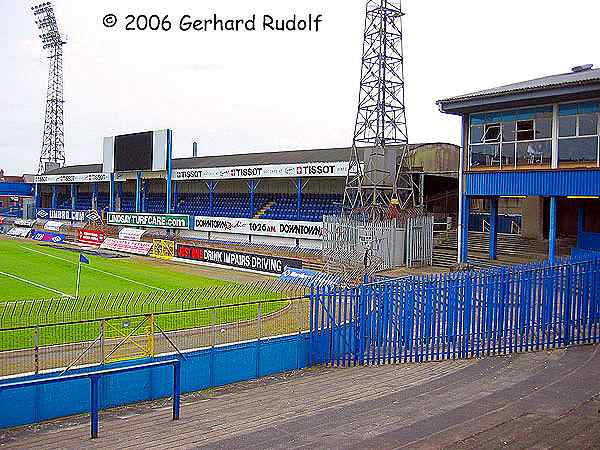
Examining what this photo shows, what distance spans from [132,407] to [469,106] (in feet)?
74.0

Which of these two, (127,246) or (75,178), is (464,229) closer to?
(127,246)

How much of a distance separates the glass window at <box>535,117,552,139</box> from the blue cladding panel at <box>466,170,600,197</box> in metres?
1.57

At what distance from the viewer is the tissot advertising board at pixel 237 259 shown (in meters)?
35.1

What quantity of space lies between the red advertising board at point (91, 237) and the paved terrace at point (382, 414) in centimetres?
4185

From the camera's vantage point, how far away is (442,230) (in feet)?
130

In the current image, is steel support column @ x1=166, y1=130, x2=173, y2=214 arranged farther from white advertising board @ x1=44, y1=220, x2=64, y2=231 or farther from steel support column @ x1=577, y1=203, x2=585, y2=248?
steel support column @ x1=577, y1=203, x2=585, y2=248

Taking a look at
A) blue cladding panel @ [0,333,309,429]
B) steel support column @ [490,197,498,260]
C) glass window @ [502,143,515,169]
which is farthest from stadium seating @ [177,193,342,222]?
blue cladding panel @ [0,333,309,429]

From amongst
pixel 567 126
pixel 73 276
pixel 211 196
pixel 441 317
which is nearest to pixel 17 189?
pixel 211 196

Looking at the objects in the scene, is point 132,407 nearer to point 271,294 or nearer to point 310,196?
point 271,294

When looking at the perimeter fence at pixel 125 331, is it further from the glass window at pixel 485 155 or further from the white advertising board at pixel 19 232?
the white advertising board at pixel 19 232

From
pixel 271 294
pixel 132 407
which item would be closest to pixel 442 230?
pixel 271 294

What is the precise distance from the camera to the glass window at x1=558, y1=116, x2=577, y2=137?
86.7 ft

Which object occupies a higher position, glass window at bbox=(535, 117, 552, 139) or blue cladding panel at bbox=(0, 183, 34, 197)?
glass window at bbox=(535, 117, 552, 139)

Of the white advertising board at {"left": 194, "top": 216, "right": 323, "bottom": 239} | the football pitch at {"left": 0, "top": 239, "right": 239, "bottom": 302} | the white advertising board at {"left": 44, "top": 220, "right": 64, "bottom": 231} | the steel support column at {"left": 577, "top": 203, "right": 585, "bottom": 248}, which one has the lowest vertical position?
the football pitch at {"left": 0, "top": 239, "right": 239, "bottom": 302}
